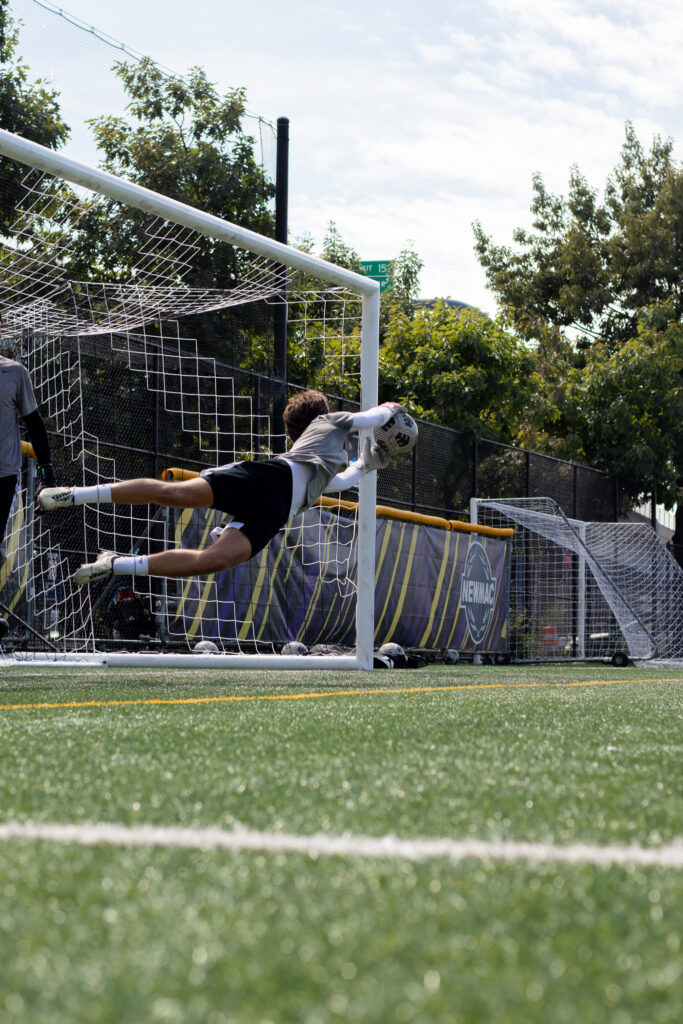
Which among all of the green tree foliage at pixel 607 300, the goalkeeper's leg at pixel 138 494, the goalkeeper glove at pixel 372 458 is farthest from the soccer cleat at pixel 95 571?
the green tree foliage at pixel 607 300

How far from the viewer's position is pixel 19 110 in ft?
33.7

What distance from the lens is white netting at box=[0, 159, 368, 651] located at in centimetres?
854

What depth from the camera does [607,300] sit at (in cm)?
2972

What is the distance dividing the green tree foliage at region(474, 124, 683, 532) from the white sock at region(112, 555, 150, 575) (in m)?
17.3

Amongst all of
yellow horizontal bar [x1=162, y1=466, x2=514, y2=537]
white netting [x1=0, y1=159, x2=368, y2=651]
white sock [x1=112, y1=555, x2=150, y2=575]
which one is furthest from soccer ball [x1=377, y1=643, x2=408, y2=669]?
white sock [x1=112, y1=555, x2=150, y2=575]

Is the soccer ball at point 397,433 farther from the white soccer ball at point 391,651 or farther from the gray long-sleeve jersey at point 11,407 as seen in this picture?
the white soccer ball at point 391,651

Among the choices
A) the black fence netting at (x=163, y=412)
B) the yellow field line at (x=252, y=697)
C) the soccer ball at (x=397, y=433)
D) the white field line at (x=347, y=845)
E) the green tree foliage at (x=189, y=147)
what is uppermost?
the green tree foliage at (x=189, y=147)

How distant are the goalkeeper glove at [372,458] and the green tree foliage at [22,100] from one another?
16.9 ft

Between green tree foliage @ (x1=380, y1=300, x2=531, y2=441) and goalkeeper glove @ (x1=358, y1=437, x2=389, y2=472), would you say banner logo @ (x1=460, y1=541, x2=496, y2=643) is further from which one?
goalkeeper glove @ (x1=358, y1=437, x2=389, y2=472)

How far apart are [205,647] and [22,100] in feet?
17.2

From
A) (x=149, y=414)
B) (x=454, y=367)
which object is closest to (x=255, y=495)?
(x=149, y=414)

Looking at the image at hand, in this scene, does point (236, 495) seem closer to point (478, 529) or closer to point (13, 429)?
point (13, 429)

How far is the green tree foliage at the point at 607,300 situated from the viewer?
74.2 ft

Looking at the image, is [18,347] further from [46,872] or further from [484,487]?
[484,487]
